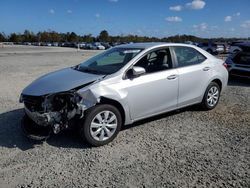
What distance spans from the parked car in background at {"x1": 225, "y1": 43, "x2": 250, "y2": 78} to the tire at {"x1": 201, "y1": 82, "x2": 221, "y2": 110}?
3.81 metres

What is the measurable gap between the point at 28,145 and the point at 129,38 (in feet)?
322

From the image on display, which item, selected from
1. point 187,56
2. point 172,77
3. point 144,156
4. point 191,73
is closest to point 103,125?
point 144,156

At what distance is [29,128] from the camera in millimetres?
4445

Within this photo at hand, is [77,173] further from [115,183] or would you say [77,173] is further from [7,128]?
[7,128]

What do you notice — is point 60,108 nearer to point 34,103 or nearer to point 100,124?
point 34,103

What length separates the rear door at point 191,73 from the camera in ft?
17.8

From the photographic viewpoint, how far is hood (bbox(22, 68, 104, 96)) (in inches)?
169

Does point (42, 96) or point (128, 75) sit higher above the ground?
point (128, 75)

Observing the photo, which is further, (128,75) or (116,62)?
(116,62)

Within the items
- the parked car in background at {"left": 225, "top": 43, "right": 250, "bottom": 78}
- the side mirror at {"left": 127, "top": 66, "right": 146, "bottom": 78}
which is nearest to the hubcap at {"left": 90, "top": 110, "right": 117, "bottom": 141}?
the side mirror at {"left": 127, "top": 66, "right": 146, "bottom": 78}

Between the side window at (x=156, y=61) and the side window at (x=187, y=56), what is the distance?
0.24 m

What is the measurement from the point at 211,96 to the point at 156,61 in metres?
1.79

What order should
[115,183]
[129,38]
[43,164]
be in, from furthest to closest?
[129,38]
[43,164]
[115,183]

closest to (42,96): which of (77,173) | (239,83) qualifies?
(77,173)
